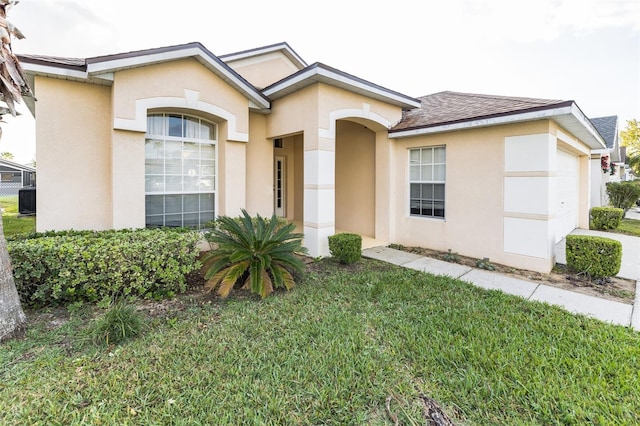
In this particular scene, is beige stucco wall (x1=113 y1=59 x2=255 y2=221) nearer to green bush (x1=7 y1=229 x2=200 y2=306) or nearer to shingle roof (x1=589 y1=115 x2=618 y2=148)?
green bush (x1=7 y1=229 x2=200 y2=306)

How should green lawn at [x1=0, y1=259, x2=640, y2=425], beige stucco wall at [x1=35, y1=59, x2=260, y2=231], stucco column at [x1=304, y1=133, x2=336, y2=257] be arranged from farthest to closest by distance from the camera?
stucco column at [x1=304, y1=133, x2=336, y2=257] < beige stucco wall at [x1=35, y1=59, x2=260, y2=231] < green lawn at [x1=0, y1=259, x2=640, y2=425]

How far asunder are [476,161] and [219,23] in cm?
1090

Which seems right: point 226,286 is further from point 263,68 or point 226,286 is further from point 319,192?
point 263,68

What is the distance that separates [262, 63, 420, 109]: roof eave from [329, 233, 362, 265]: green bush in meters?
4.22

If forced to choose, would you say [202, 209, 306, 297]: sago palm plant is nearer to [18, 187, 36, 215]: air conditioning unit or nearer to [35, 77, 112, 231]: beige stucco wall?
[35, 77, 112, 231]: beige stucco wall

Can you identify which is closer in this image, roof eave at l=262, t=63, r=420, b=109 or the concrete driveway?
the concrete driveway

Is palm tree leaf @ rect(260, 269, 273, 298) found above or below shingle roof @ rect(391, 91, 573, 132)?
below

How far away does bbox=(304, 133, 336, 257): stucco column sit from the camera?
25.8ft

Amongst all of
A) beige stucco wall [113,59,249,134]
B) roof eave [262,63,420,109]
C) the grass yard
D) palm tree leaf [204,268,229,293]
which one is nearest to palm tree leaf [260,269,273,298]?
palm tree leaf [204,268,229,293]

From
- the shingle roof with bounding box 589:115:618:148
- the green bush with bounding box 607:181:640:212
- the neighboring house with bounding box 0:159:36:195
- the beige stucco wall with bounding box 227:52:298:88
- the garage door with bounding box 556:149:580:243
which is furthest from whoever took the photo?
the neighboring house with bounding box 0:159:36:195

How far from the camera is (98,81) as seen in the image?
6.60 meters

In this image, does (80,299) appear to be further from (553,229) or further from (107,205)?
(553,229)

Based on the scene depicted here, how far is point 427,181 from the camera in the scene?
8.95 meters

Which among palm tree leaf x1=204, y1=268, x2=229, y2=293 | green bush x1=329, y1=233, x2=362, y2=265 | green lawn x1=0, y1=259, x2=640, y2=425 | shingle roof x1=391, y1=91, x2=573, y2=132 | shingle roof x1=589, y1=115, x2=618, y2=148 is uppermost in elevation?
shingle roof x1=589, y1=115, x2=618, y2=148
